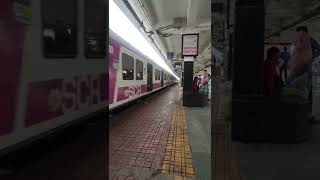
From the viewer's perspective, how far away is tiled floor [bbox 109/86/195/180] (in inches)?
165

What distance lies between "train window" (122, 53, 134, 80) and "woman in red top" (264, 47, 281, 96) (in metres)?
3.88

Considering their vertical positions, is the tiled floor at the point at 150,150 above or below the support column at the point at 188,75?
below

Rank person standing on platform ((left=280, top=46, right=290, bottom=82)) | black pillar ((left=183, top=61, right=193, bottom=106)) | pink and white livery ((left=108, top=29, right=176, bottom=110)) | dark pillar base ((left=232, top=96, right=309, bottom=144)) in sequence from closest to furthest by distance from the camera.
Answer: dark pillar base ((left=232, top=96, right=309, bottom=144)), pink and white livery ((left=108, top=29, right=176, bottom=110)), person standing on platform ((left=280, top=46, right=290, bottom=82)), black pillar ((left=183, top=61, right=193, bottom=106))

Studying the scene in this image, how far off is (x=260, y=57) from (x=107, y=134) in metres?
3.65

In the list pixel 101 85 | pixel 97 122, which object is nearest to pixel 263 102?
pixel 101 85

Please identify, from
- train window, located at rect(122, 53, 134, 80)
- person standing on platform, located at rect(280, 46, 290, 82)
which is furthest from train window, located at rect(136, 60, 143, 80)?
person standing on platform, located at rect(280, 46, 290, 82)

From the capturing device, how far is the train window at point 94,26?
5594mm

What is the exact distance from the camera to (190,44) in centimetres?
1298

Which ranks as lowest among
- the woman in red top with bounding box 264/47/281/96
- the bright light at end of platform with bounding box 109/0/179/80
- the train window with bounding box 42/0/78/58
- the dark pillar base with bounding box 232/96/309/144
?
the dark pillar base with bounding box 232/96/309/144

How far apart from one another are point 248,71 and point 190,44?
6.79 m

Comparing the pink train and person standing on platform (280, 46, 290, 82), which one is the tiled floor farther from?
person standing on platform (280, 46, 290, 82)

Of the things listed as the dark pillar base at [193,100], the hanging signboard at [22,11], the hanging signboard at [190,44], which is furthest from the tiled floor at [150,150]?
the hanging signboard at [190,44]

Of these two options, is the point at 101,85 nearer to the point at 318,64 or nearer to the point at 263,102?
the point at 263,102

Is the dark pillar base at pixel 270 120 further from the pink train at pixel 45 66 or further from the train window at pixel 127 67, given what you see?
the train window at pixel 127 67
